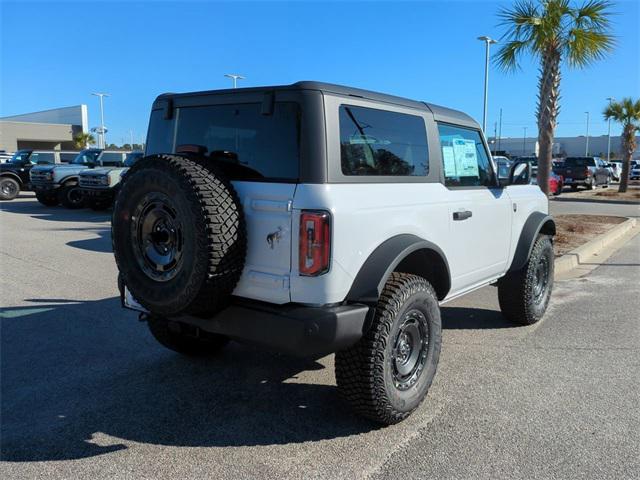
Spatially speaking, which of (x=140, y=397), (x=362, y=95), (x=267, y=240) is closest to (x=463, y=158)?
(x=362, y=95)

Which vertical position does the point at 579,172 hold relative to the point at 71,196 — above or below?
above

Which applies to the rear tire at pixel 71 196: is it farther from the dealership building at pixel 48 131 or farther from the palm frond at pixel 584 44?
the dealership building at pixel 48 131

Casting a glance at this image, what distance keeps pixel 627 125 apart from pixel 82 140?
5103cm

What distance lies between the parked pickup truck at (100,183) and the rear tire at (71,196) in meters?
1.05

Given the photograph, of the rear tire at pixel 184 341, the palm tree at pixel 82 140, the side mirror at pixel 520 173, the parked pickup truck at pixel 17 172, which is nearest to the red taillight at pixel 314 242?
the rear tire at pixel 184 341

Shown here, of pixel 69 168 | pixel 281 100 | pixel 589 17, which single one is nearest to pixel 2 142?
pixel 69 168

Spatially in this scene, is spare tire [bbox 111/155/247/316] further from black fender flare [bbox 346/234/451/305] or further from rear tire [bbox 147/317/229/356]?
rear tire [bbox 147/317/229/356]

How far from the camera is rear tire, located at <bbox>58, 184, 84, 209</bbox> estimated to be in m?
17.1

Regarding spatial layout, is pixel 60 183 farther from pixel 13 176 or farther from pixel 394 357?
pixel 394 357

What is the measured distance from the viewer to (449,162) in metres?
4.25

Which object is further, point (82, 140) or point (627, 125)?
point (82, 140)

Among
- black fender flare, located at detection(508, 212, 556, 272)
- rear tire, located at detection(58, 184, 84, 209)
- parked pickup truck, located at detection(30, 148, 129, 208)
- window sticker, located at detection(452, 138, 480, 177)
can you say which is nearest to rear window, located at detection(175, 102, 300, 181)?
window sticker, located at detection(452, 138, 480, 177)

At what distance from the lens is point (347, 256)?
3047 mm

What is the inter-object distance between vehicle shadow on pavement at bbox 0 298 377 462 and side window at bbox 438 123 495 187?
1843mm
